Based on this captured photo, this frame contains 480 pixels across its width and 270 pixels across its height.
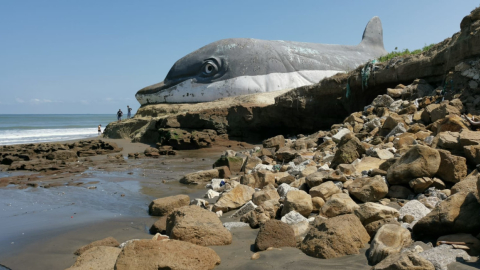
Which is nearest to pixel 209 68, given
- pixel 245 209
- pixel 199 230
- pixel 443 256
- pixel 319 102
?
pixel 319 102

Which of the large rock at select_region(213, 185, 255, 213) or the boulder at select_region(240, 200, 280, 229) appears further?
the large rock at select_region(213, 185, 255, 213)

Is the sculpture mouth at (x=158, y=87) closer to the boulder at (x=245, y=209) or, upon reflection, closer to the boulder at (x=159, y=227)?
the boulder at (x=245, y=209)

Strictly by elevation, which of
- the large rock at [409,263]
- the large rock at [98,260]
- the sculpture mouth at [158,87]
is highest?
the sculpture mouth at [158,87]

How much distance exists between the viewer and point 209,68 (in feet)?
56.0

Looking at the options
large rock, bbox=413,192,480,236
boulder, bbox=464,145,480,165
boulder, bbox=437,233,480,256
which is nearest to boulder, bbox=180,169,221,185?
boulder, bbox=464,145,480,165

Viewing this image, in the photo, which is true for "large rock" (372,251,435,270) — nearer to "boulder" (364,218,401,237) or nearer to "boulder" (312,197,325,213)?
"boulder" (364,218,401,237)

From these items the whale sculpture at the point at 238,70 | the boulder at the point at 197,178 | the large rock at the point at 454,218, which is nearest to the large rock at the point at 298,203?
the large rock at the point at 454,218

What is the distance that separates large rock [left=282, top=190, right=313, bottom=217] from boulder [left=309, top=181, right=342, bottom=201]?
0.62 feet

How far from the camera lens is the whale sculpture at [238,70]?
661 inches

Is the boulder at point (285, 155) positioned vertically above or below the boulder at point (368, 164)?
below

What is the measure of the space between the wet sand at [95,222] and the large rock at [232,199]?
0.34ft

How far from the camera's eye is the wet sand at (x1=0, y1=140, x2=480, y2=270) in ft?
8.86

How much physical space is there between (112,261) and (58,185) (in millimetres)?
4419

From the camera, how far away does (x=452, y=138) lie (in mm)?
4188
